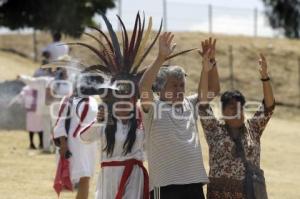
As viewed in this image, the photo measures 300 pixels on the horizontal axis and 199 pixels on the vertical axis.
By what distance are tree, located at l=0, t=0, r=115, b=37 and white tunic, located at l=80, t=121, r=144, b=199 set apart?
56.7 feet

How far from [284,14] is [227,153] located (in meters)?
55.0

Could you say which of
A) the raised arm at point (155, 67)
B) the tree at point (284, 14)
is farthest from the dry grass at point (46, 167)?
the tree at point (284, 14)

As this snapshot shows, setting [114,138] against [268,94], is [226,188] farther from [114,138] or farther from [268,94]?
[114,138]

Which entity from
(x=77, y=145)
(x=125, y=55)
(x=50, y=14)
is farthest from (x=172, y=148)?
(x=50, y=14)

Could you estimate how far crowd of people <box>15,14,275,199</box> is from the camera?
21.8ft

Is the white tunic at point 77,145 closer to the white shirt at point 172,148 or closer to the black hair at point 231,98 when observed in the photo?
the white shirt at point 172,148

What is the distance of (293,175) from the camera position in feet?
45.4

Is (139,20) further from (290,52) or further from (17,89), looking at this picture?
(290,52)

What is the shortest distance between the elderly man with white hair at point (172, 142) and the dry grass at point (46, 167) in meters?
4.47

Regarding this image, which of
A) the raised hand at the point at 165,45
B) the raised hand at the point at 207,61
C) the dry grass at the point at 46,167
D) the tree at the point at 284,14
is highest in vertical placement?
the tree at the point at 284,14

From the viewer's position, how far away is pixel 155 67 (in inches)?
252

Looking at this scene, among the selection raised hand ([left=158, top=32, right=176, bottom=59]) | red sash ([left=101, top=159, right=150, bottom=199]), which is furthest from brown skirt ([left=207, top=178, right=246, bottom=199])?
raised hand ([left=158, top=32, right=176, bottom=59])

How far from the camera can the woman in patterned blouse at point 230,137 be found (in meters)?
6.70

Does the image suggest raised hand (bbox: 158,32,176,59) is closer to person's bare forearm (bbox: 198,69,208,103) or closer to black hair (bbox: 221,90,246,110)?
person's bare forearm (bbox: 198,69,208,103)
